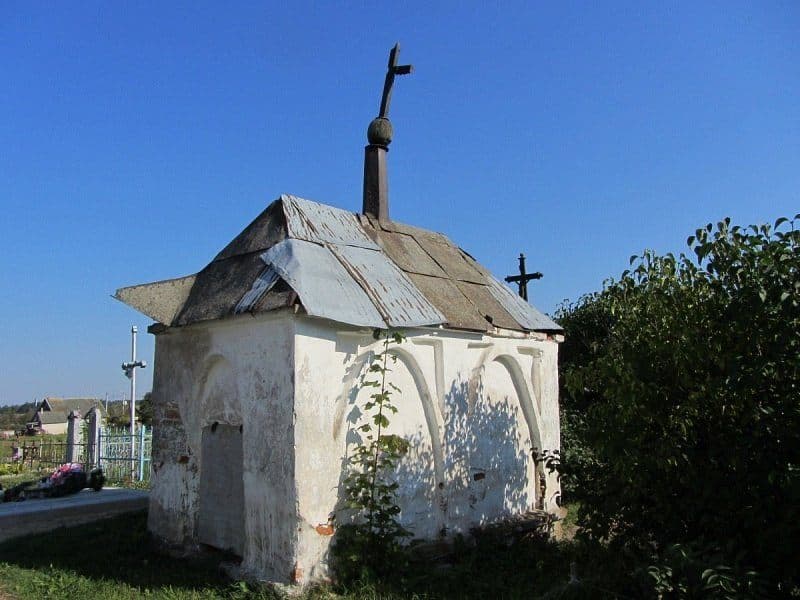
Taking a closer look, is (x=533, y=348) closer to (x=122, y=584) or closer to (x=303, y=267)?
(x=303, y=267)

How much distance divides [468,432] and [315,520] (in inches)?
95.4

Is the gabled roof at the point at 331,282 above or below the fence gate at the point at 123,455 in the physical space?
above

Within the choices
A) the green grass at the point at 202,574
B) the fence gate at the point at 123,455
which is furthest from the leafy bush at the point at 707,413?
the fence gate at the point at 123,455

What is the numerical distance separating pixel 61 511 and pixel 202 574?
187 inches

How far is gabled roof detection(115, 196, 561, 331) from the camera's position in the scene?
6.54m

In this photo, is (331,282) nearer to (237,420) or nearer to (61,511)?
(237,420)

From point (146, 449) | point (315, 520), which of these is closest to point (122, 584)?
point (315, 520)

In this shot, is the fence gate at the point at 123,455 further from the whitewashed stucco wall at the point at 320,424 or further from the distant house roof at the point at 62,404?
the distant house roof at the point at 62,404

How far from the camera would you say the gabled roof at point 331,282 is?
21.5 ft

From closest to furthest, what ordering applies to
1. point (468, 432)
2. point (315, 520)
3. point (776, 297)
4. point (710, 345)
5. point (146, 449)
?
point (776, 297)
point (710, 345)
point (315, 520)
point (468, 432)
point (146, 449)

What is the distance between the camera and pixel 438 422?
7426mm

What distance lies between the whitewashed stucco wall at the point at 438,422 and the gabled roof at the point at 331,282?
262 millimetres

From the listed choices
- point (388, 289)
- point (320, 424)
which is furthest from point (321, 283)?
point (320, 424)

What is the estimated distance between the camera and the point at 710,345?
5289mm
